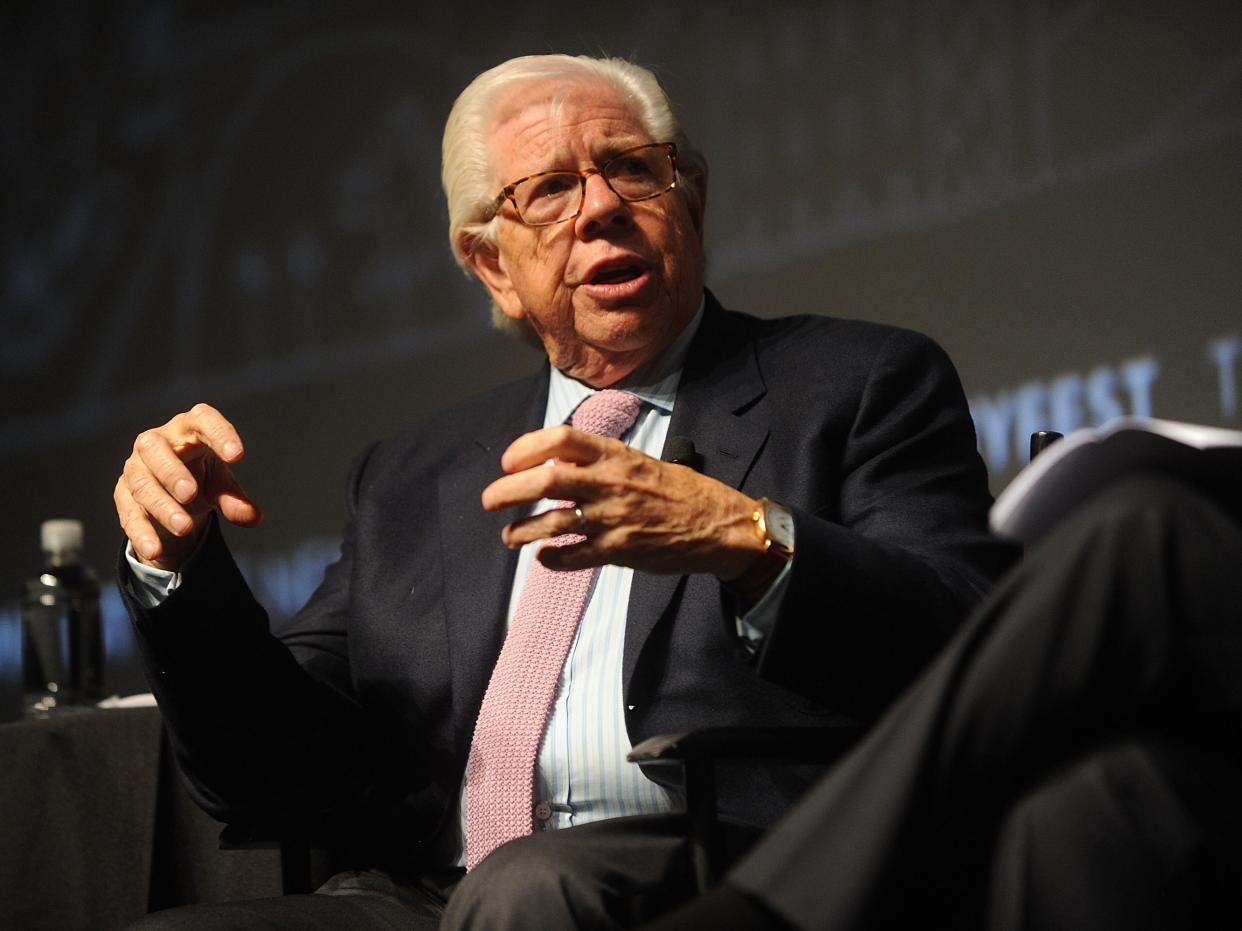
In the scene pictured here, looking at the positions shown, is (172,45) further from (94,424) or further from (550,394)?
(550,394)

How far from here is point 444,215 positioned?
134 inches

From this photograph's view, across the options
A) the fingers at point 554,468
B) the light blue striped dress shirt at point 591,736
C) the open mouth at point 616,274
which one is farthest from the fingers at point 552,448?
the open mouth at point 616,274

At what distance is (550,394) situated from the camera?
2.30 metres

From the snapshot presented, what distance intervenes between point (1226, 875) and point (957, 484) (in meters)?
0.85

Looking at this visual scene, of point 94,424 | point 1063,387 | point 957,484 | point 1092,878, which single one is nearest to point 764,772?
point 957,484

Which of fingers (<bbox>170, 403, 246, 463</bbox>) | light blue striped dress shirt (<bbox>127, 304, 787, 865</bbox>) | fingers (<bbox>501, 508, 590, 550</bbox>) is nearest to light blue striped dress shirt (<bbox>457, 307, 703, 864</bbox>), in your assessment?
light blue striped dress shirt (<bbox>127, 304, 787, 865</bbox>)

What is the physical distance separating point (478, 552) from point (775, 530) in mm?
672

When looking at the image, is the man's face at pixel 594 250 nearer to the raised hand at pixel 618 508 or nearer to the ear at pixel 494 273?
the ear at pixel 494 273

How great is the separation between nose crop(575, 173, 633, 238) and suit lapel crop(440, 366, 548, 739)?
0.29 meters

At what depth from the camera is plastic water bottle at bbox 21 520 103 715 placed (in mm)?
2721

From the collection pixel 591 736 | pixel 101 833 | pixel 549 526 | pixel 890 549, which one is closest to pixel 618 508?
pixel 549 526

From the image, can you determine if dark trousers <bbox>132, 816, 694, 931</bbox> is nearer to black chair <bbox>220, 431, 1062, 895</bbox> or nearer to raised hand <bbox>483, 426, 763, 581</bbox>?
black chair <bbox>220, 431, 1062, 895</bbox>

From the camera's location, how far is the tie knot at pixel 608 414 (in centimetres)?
208

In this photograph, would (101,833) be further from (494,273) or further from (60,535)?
(494,273)
